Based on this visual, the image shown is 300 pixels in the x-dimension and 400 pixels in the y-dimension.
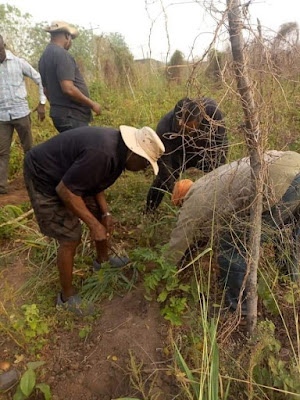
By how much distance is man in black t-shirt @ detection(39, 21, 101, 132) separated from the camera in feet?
10.7

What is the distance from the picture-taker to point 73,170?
2035 millimetres

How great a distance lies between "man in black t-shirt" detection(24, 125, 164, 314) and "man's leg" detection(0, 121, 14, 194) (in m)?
2.03

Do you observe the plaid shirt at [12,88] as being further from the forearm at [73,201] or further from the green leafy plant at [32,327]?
the green leafy plant at [32,327]

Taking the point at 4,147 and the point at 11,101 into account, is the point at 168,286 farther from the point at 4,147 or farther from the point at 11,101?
the point at 11,101

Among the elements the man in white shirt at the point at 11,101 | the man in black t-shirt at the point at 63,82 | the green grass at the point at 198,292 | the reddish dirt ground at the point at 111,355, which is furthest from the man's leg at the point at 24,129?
the reddish dirt ground at the point at 111,355

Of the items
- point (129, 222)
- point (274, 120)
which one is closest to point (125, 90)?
point (129, 222)

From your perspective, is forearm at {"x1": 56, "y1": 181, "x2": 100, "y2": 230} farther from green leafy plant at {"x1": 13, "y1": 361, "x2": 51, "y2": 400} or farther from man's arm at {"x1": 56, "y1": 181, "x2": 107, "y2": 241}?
green leafy plant at {"x1": 13, "y1": 361, "x2": 51, "y2": 400}

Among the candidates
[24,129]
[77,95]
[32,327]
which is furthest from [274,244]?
[24,129]

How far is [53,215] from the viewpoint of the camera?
90.3 inches

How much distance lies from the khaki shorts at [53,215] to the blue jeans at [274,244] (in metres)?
0.99

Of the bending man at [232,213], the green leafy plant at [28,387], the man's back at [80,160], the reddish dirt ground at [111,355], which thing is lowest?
the reddish dirt ground at [111,355]

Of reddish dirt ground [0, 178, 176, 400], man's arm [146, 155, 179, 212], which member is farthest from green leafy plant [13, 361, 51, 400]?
man's arm [146, 155, 179, 212]

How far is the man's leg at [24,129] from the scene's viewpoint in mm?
4102

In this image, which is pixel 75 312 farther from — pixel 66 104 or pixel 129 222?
pixel 66 104
